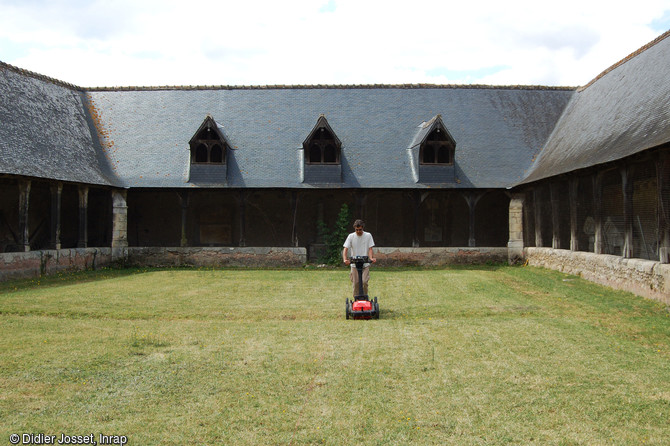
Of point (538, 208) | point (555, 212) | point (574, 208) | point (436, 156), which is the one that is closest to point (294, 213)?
point (436, 156)

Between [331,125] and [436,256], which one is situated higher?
[331,125]

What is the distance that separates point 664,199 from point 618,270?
2.20 metres

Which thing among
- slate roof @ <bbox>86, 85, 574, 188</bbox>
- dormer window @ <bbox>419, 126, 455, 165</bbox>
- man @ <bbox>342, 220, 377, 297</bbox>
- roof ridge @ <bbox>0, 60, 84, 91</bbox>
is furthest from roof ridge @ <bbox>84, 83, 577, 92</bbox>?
man @ <bbox>342, 220, 377, 297</bbox>

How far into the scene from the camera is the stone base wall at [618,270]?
11.0m

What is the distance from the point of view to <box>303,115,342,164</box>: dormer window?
1939cm

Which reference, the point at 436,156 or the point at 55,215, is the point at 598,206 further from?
the point at 55,215

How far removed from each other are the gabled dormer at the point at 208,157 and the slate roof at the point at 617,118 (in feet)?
34.1

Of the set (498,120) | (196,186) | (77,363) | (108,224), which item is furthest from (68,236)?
(498,120)

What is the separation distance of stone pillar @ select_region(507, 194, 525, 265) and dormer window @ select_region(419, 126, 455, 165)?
107 inches

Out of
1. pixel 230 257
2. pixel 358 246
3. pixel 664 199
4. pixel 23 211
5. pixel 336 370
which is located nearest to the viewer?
pixel 336 370

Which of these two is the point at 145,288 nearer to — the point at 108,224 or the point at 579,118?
the point at 108,224

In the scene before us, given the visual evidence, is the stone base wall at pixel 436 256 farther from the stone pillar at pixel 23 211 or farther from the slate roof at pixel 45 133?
the stone pillar at pixel 23 211

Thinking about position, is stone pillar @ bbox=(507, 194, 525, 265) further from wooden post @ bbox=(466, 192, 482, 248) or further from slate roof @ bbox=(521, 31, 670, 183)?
wooden post @ bbox=(466, 192, 482, 248)

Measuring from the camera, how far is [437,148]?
64.4ft
